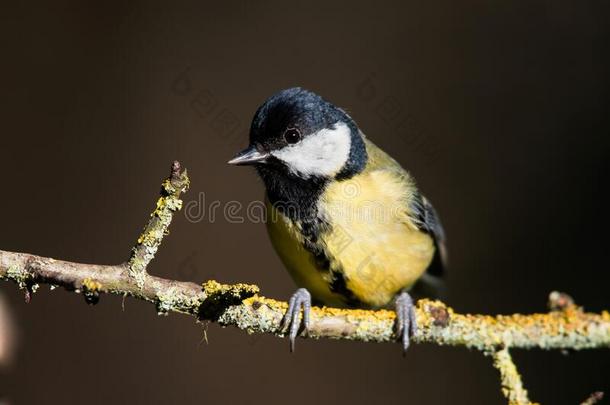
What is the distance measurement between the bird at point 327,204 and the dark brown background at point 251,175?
1066 millimetres

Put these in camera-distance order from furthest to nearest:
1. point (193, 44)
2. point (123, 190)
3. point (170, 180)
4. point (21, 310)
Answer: point (193, 44)
point (123, 190)
point (21, 310)
point (170, 180)

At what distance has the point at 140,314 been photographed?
9.41 ft

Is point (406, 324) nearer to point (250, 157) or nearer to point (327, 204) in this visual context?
point (327, 204)

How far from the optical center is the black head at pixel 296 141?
1814 mm

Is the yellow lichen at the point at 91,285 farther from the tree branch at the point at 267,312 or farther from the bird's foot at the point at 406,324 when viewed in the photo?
the bird's foot at the point at 406,324

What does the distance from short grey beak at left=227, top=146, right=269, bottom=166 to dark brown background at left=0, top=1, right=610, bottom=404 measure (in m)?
1.15

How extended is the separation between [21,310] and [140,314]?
49 cm

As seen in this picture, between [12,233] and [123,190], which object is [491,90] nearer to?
[123,190]

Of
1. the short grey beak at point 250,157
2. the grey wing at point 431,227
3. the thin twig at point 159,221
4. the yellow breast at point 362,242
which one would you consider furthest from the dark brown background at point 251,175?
the thin twig at point 159,221

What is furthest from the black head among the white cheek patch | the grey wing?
the grey wing

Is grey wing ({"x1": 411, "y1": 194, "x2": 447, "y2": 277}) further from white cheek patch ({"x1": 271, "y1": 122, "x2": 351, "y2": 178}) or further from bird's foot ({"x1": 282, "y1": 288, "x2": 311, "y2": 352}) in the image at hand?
bird's foot ({"x1": 282, "y1": 288, "x2": 311, "y2": 352})

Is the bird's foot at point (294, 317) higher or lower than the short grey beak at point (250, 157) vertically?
lower

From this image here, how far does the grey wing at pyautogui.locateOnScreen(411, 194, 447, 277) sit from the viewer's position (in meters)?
2.10

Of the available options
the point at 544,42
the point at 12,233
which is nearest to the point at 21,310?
the point at 12,233
